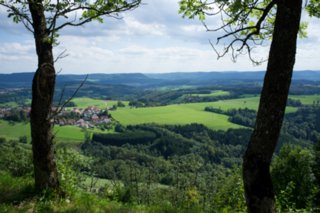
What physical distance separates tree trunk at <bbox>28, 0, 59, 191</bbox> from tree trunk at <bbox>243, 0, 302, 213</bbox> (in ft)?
17.8

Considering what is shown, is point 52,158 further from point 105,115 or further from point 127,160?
point 105,115

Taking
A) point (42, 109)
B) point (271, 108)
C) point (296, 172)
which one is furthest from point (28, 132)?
point (271, 108)

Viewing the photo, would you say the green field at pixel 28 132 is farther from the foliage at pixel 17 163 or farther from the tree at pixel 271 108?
the tree at pixel 271 108

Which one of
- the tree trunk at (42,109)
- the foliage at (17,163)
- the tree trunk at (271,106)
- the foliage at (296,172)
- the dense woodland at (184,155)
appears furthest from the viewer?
the dense woodland at (184,155)

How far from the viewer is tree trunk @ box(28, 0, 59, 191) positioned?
376 inches

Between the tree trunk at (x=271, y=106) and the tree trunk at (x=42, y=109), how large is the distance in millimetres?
5438

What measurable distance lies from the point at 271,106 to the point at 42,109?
5.89 m

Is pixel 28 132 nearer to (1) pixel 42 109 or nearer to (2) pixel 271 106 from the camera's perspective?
(1) pixel 42 109

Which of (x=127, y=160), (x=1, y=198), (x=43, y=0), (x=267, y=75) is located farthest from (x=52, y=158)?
(x=127, y=160)

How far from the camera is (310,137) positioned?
582 feet

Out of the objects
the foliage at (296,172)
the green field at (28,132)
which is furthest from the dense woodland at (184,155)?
the green field at (28,132)

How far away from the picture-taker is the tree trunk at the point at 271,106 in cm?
666

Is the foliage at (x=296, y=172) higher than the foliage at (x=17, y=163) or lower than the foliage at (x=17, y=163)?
lower

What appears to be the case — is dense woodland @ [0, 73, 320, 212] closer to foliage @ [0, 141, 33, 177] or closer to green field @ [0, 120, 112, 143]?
foliage @ [0, 141, 33, 177]
